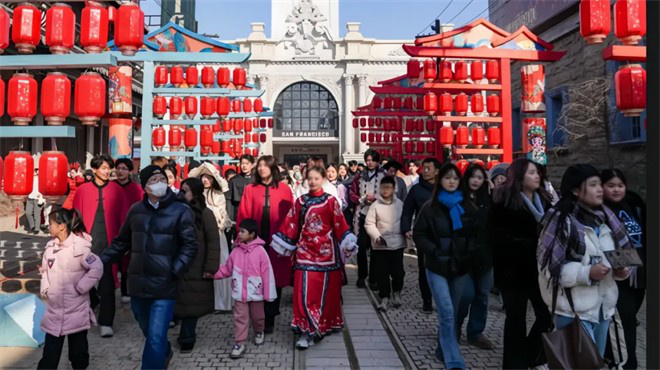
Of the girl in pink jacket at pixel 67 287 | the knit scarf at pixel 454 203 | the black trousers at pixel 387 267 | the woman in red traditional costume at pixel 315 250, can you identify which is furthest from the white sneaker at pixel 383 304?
the girl in pink jacket at pixel 67 287

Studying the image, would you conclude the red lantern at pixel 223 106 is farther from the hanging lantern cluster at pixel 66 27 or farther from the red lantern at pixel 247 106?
the hanging lantern cluster at pixel 66 27

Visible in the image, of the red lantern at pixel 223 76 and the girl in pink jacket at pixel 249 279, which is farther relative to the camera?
the red lantern at pixel 223 76

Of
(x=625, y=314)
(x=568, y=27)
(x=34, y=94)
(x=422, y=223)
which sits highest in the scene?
(x=568, y=27)

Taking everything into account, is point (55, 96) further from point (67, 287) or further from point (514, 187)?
point (514, 187)

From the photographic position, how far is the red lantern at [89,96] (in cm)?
517

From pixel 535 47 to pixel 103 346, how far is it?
8818 millimetres

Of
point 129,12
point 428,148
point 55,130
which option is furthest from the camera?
point 428,148

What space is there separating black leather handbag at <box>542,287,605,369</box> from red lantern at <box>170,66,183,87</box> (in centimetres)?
1052

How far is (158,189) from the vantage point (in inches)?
127

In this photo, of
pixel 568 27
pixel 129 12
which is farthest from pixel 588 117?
pixel 129 12

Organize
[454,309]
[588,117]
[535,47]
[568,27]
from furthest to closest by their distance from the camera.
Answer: [568,27], [588,117], [535,47], [454,309]

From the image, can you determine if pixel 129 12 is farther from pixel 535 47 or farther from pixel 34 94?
pixel 535 47

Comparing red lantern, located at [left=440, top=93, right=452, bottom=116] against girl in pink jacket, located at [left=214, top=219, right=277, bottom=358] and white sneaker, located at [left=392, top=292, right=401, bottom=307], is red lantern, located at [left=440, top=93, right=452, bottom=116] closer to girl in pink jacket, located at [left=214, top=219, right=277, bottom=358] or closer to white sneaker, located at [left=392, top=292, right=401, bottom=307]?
white sneaker, located at [left=392, top=292, right=401, bottom=307]

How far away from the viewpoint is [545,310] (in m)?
3.36
